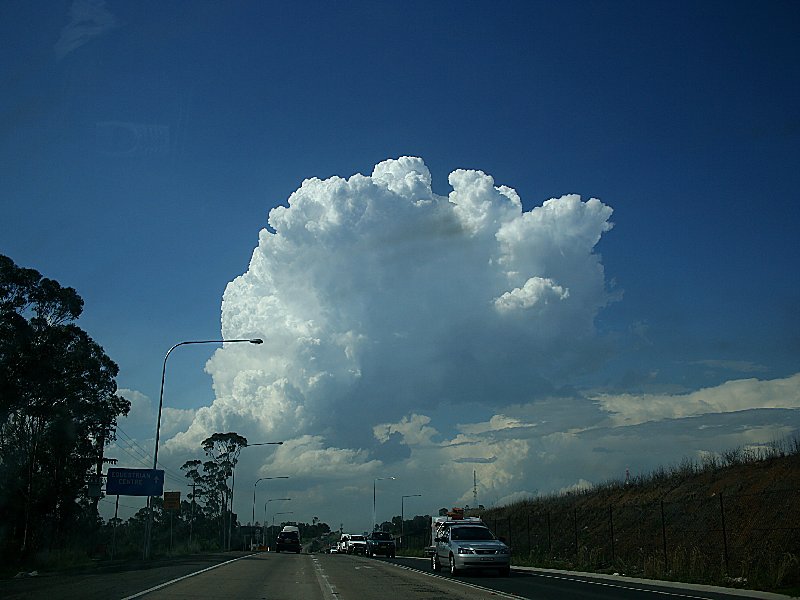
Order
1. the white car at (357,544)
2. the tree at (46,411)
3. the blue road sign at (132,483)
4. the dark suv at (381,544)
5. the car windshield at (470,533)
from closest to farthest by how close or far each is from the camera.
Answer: the car windshield at (470,533) → the tree at (46,411) → the blue road sign at (132,483) → the dark suv at (381,544) → the white car at (357,544)

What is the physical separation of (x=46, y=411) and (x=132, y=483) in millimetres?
7686

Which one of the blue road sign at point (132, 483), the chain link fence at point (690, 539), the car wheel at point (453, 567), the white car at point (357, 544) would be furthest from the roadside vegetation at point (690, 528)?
the blue road sign at point (132, 483)

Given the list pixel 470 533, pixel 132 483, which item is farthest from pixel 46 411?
pixel 470 533

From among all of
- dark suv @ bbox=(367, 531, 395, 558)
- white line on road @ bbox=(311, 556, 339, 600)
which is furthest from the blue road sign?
white line on road @ bbox=(311, 556, 339, 600)

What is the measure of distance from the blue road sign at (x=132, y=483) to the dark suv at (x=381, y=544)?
20917 mm

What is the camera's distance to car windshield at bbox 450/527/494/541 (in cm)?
3011

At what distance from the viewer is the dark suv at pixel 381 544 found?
63.8 metres

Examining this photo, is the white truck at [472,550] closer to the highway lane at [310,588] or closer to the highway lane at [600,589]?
the highway lane at [600,589]

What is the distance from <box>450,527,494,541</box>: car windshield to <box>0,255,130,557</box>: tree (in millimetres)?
23984

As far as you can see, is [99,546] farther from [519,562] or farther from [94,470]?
[519,562]

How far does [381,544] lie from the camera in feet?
211

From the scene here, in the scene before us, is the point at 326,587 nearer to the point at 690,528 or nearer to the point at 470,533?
the point at 470,533

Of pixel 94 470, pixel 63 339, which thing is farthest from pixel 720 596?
pixel 94 470

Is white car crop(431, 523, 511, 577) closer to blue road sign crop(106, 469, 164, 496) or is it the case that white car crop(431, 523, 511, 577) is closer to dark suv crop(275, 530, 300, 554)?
blue road sign crop(106, 469, 164, 496)
